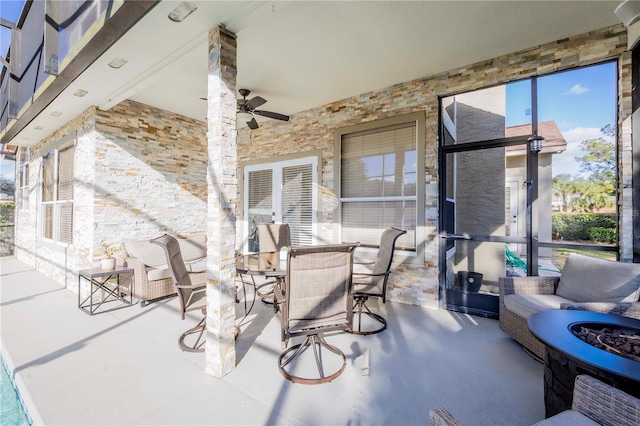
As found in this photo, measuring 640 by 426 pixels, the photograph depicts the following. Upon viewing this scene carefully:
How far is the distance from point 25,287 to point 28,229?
334 centimetres

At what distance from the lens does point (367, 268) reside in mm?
4625

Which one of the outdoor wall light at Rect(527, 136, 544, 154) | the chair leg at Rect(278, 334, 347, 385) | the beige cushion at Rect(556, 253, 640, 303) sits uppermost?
the outdoor wall light at Rect(527, 136, 544, 154)

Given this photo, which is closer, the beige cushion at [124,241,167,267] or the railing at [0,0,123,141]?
the railing at [0,0,123,141]

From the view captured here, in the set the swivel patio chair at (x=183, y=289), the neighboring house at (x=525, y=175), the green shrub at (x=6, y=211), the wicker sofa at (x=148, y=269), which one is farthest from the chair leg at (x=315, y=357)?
the green shrub at (x=6, y=211)

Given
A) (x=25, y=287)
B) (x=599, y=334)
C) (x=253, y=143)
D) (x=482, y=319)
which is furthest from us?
(x=253, y=143)

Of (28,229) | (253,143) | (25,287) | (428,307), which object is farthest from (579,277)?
(28,229)

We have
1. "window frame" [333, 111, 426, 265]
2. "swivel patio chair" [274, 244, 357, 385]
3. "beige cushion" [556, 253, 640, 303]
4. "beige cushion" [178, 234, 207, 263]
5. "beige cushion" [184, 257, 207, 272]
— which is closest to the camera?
"swivel patio chair" [274, 244, 357, 385]

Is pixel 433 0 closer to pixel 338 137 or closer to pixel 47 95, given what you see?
pixel 338 137

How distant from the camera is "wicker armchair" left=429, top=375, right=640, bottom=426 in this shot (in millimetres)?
1123

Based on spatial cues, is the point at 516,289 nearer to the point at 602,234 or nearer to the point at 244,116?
the point at 602,234

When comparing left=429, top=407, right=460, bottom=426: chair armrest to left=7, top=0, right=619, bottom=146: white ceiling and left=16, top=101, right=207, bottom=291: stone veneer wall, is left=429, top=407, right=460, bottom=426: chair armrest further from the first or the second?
left=16, top=101, right=207, bottom=291: stone veneer wall

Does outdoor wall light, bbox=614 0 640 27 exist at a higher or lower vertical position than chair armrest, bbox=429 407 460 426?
→ higher

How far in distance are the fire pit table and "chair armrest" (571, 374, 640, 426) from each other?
23 centimetres

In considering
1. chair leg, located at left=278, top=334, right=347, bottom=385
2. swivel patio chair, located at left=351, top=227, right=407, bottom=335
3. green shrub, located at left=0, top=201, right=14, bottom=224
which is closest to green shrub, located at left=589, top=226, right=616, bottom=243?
swivel patio chair, located at left=351, top=227, right=407, bottom=335
